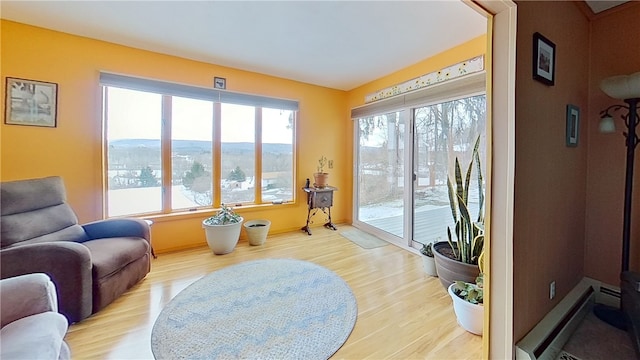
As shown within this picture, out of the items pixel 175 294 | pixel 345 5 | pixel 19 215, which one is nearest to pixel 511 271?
pixel 345 5

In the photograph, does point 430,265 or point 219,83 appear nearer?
point 430,265

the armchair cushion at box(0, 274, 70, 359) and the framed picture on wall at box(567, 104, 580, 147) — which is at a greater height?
the framed picture on wall at box(567, 104, 580, 147)

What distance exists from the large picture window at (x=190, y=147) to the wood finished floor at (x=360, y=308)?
824 millimetres

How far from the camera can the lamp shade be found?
1.64 m

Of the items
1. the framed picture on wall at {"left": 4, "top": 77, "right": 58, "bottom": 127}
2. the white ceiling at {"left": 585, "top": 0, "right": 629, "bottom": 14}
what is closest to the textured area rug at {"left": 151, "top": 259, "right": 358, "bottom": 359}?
the framed picture on wall at {"left": 4, "top": 77, "right": 58, "bottom": 127}

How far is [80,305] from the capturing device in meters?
1.78

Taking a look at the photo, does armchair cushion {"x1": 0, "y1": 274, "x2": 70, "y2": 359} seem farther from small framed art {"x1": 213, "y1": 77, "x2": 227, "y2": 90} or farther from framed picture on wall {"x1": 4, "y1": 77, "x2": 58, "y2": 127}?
small framed art {"x1": 213, "y1": 77, "x2": 227, "y2": 90}

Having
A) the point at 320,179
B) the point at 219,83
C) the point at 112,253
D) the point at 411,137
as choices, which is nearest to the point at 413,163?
the point at 411,137

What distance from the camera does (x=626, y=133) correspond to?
1.86m

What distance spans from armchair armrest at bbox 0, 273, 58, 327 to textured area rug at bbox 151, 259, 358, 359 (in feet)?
2.21

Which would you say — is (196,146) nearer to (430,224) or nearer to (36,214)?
(36,214)

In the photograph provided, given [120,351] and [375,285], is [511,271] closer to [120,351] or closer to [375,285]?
[375,285]

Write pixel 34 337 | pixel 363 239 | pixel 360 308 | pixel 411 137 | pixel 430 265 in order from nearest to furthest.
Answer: pixel 34 337
pixel 360 308
pixel 430 265
pixel 411 137
pixel 363 239

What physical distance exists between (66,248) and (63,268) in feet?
0.45
